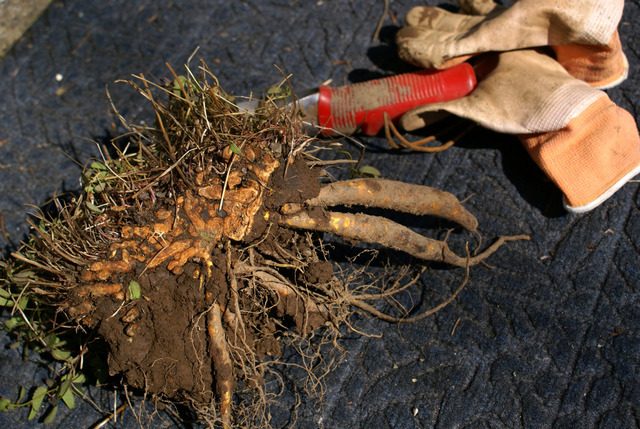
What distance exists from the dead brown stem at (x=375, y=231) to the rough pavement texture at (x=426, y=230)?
0.17 m

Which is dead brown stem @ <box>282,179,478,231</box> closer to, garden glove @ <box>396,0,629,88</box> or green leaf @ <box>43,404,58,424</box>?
garden glove @ <box>396,0,629,88</box>

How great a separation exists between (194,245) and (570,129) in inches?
54.5

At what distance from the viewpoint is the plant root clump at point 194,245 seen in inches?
54.6

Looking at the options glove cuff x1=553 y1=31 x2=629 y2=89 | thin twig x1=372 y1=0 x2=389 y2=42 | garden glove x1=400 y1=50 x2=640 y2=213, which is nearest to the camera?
garden glove x1=400 y1=50 x2=640 y2=213

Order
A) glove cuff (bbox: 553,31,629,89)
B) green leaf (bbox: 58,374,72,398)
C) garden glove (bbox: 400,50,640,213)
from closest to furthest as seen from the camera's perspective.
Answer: green leaf (bbox: 58,374,72,398) → garden glove (bbox: 400,50,640,213) → glove cuff (bbox: 553,31,629,89)

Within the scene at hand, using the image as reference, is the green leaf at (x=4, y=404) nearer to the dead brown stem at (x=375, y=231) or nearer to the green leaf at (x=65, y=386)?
the green leaf at (x=65, y=386)

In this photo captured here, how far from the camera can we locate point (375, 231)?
1537mm

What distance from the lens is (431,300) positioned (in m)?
1.79

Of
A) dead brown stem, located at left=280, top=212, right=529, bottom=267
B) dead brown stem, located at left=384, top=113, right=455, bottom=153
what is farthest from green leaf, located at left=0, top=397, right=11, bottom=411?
dead brown stem, located at left=384, top=113, right=455, bottom=153

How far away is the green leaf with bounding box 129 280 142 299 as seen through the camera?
138 cm

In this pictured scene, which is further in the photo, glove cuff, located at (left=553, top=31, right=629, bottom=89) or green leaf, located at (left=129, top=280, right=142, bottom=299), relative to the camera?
glove cuff, located at (left=553, top=31, right=629, bottom=89)

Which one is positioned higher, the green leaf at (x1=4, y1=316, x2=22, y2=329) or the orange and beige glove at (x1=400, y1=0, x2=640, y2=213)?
the orange and beige glove at (x1=400, y1=0, x2=640, y2=213)

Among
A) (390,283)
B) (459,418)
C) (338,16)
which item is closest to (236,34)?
(338,16)

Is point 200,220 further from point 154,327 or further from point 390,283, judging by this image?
point 390,283
